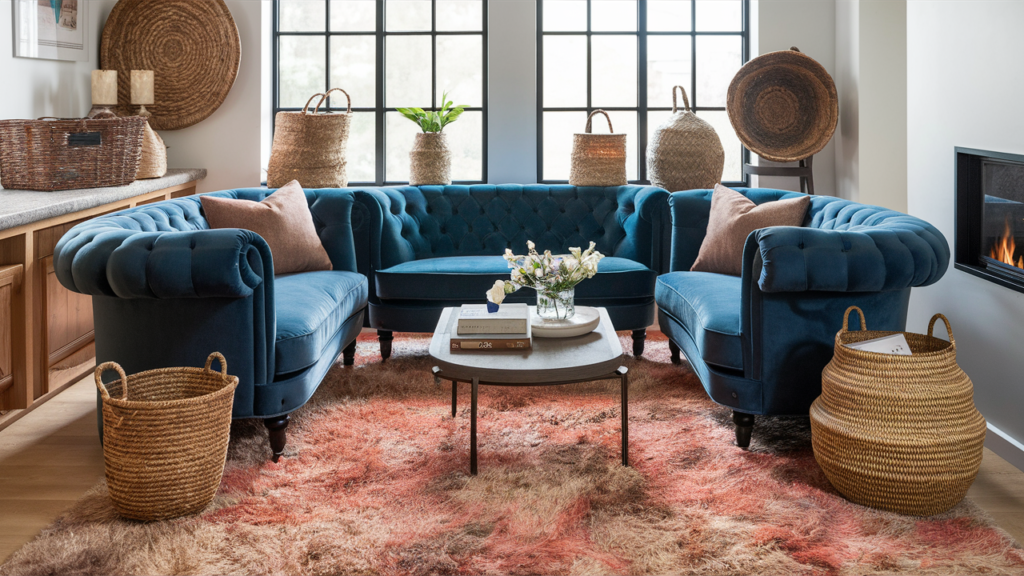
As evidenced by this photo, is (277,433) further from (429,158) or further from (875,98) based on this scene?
(875,98)

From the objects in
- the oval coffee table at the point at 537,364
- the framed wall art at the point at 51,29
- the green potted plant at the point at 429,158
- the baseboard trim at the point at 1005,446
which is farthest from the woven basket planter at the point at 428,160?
A: the baseboard trim at the point at 1005,446

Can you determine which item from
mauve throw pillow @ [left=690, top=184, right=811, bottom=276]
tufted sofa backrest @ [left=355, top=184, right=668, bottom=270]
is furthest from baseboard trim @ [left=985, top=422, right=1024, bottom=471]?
tufted sofa backrest @ [left=355, top=184, right=668, bottom=270]

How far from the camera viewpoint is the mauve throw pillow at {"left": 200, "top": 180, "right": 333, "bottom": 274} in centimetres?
359

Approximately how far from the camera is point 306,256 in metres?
3.77

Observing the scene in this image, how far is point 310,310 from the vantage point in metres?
3.02

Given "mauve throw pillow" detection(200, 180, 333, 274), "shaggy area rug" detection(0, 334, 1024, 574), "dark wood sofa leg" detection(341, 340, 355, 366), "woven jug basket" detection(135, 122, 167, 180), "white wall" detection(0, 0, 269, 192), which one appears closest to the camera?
"shaggy area rug" detection(0, 334, 1024, 574)

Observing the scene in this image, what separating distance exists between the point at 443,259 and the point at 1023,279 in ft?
8.52

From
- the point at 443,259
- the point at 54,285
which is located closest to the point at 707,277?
the point at 443,259

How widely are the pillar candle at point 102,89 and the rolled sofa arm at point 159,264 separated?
245cm

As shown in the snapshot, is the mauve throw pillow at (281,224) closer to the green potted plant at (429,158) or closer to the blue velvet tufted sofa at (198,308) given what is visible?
the blue velvet tufted sofa at (198,308)

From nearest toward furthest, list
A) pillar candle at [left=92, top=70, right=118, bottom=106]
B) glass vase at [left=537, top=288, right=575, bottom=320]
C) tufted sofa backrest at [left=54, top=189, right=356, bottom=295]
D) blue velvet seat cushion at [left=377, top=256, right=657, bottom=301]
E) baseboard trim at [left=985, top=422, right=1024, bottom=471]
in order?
tufted sofa backrest at [left=54, top=189, right=356, bottom=295], baseboard trim at [left=985, top=422, right=1024, bottom=471], glass vase at [left=537, top=288, right=575, bottom=320], blue velvet seat cushion at [left=377, top=256, right=657, bottom=301], pillar candle at [left=92, top=70, right=118, bottom=106]

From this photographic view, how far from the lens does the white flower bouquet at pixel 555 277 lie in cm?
293

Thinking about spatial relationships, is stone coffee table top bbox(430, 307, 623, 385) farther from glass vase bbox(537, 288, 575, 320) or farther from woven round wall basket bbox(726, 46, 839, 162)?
woven round wall basket bbox(726, 46, 839, 162)

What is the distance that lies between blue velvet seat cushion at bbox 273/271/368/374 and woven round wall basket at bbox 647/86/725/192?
6.44 feet
